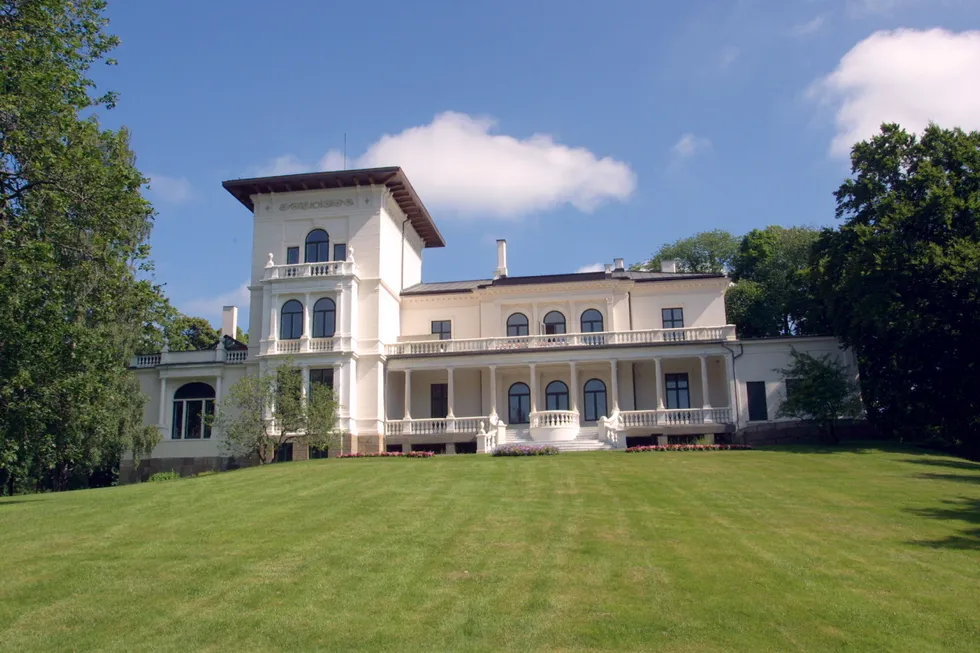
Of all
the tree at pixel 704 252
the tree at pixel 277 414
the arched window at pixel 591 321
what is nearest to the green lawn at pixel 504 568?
the tree at pixel 277 414

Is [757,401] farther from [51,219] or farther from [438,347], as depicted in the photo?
[51,219]

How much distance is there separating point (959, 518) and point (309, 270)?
33.7 meters

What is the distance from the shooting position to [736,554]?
13938 mm

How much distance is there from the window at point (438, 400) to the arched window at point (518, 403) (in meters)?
3.58

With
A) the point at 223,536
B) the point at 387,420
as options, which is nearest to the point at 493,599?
the point at 223,536

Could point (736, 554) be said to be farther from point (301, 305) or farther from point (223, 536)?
point (301, 305)

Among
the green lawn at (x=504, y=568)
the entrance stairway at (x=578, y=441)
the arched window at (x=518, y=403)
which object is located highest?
the arched window at (x=518, y=403)

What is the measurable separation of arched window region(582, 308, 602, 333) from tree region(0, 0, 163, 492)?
26.2 meters

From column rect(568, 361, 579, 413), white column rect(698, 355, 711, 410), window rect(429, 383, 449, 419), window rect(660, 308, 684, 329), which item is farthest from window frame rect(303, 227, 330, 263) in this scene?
white column rect(698, 355, 711, 410)

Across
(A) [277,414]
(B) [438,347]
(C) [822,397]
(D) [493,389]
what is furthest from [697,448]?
(A) [277,414]

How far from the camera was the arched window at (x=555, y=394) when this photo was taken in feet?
151

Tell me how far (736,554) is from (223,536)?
981 centimetres

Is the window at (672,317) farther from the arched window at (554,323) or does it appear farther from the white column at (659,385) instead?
the arched window at (554,323)

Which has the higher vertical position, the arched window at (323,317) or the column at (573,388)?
the arched window at (323,317)
